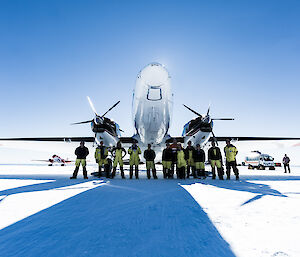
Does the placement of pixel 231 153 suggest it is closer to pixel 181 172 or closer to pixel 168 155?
pixel 181 172

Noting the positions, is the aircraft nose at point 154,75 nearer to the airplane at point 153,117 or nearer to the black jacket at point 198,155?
the airplane at point 153,117

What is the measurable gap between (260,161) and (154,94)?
22000 mm

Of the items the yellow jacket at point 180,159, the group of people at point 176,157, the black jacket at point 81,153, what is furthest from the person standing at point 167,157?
the black jacket at point 81,153

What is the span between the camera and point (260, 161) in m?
25.0

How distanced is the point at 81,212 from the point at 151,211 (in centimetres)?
127

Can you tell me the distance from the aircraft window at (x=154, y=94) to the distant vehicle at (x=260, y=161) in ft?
70.2

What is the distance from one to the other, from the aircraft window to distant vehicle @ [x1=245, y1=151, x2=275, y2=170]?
21403mm

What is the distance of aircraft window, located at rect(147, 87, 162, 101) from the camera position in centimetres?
942

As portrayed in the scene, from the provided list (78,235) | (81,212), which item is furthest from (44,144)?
(78,235)

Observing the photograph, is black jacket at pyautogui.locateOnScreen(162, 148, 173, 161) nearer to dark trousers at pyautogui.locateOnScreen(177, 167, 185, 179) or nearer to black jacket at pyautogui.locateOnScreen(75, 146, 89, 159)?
dark trousers at pyautogui.locateOnScreen(177, 167, 185, 179)

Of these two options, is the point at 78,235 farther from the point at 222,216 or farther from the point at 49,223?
the point at 222,216

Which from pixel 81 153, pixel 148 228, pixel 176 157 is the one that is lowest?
pixel 148 228

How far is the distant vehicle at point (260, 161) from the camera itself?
24.2 meters

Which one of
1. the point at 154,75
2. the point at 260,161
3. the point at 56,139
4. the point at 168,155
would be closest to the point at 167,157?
the point at 168,155
